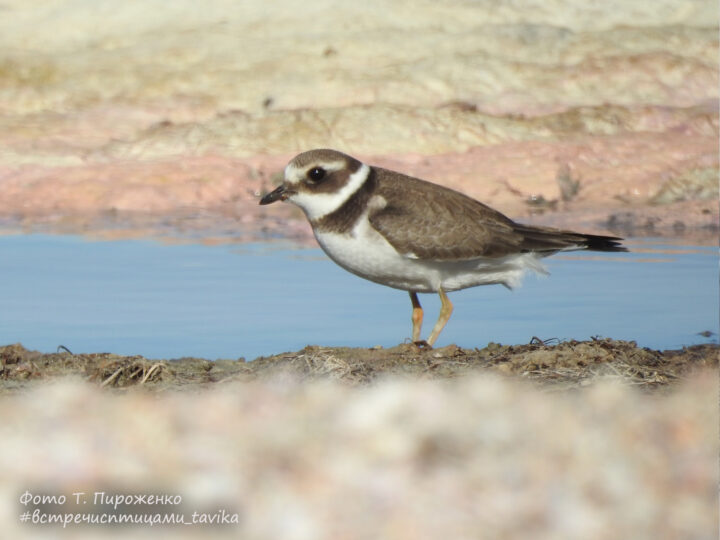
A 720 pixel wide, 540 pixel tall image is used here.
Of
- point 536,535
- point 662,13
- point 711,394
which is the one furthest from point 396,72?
point 536,535

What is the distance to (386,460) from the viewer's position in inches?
171

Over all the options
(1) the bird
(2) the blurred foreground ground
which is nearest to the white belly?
(1) the bird

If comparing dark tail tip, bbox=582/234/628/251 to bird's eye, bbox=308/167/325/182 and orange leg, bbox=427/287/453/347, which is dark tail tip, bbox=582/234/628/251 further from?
bird's eye, bbox=308/167/325/182

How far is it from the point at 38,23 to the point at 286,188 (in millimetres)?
15780

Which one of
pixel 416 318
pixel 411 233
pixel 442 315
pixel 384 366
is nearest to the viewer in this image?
pixel 384 366

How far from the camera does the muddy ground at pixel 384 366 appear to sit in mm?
7410

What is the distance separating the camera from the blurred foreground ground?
4039mm

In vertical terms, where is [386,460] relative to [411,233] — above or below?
below

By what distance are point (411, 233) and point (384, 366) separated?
113 centimetres

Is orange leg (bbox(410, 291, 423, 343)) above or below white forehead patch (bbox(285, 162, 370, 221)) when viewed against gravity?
below

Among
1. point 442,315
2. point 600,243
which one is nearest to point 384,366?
point 442,315

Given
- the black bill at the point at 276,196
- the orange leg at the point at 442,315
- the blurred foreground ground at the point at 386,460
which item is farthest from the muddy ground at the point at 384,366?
the blurred foreground ground at the point at 386,460

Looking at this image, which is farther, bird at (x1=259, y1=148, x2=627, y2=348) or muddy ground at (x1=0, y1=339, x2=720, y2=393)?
bird at (x1=259, y1=148, x2=627, y2=348)

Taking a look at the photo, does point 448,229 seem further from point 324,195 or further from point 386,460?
point 386,460
